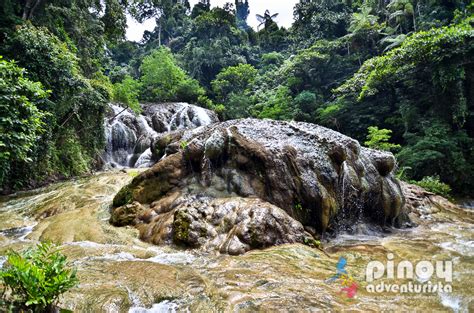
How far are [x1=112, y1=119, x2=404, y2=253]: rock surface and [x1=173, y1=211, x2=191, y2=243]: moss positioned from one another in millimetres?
18

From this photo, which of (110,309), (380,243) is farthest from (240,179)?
(110,309)

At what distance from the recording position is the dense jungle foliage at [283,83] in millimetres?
8961

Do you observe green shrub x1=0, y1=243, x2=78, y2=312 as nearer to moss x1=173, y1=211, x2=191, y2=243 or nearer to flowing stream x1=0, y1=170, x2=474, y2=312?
flowing stream x1=0, y1=170, x2=474, y2=312

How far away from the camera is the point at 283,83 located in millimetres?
26406

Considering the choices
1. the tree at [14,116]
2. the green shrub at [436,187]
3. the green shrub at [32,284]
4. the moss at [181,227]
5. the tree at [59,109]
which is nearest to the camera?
the green shrub at [32,284]

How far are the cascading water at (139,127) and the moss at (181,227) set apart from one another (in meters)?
8.83

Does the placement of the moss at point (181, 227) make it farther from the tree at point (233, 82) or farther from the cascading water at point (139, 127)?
the tree at point (233, 82)

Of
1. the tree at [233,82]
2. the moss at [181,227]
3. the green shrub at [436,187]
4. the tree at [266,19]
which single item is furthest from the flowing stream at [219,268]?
the tree at [266,19]

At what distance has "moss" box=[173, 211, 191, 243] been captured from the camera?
186 inches

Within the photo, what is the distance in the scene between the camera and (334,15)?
29.1 meters

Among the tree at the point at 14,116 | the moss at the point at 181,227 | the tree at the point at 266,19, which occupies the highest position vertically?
the tree at the point at 266,19

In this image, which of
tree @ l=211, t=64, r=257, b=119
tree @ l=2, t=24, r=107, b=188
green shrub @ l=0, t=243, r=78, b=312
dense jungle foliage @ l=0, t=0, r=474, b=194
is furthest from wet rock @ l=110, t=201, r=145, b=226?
tree @ l=211, t=64, r=257, b=119

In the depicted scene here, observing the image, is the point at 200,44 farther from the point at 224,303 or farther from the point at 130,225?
the point at 224,303

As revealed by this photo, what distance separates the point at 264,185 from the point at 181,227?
2116 mm
